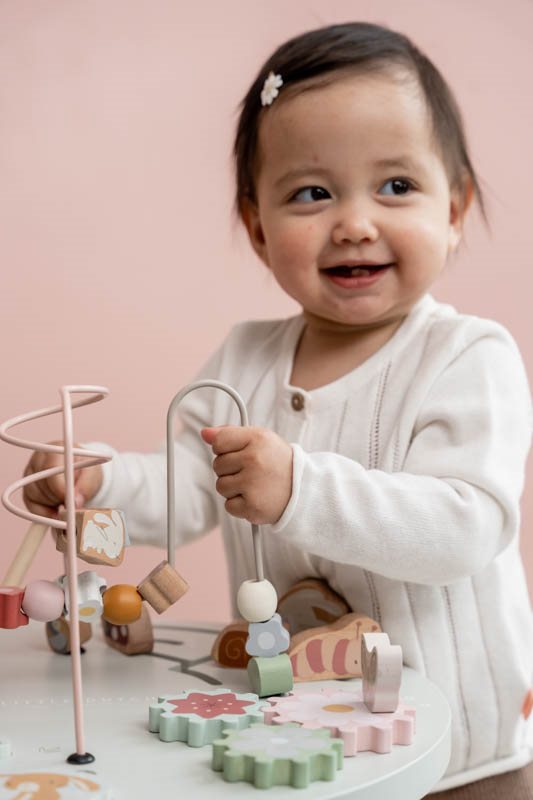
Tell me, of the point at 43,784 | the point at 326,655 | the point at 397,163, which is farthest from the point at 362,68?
the point at 43,784

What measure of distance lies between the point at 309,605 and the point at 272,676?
0.64 feet

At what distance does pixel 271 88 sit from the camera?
950 millimetres

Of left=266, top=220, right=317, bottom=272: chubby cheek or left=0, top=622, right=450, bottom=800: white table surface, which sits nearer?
left=0, top=622, right=450, bottom=800: white table surface

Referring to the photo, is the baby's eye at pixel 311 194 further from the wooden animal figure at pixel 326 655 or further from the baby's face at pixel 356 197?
the wooden animal figure at pixel 326 655

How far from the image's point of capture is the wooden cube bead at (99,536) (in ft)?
1.95

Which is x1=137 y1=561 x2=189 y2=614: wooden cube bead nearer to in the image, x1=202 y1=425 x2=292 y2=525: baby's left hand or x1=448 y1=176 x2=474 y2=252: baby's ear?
x1=202 y1=425 x2=292 y2=525: baby's left hand

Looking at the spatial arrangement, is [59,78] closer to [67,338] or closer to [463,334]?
[67,338]

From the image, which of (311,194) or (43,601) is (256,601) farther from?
(311,194)

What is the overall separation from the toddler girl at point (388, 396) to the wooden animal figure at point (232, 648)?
0.31 feet

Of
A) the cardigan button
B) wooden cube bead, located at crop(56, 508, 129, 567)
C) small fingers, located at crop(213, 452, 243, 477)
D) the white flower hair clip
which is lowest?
wooden cube bead, located at crop(56, 508, 129, 567)

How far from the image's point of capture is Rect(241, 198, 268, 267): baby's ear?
1.06 meters

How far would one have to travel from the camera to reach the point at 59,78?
5.18ft

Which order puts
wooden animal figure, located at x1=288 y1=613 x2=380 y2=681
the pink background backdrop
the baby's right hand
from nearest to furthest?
wooden animal figure, located at x1=288 y1=613 x2=380 y2=681 < the baby's right hand < the pink background backdrop

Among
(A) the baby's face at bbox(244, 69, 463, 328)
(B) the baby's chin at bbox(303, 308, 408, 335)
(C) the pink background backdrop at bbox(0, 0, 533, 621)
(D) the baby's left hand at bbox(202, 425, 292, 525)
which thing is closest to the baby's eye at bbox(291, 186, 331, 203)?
(A) the baby's face at bbox(244, 69, 463, 328)
